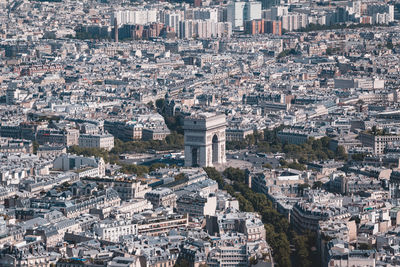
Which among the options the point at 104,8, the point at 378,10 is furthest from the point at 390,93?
the point at 104,8

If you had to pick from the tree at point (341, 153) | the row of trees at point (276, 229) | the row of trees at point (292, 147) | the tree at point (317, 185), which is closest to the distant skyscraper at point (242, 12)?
the row of trees at point (292, 147)

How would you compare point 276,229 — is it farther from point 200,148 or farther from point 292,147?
point 292,147

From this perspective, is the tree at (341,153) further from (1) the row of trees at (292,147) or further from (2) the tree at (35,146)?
(2) the tree at (35,146)

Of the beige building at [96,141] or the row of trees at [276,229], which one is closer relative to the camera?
the row of trees at [276,229]

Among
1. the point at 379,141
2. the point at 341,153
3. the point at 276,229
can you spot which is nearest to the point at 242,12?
the point at 379,141

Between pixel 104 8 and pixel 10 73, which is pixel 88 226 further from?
pixel 104 8

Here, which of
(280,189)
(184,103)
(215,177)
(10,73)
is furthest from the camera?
(10,73)

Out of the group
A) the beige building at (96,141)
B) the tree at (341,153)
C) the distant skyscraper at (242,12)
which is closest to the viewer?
the tree at (341,153)
